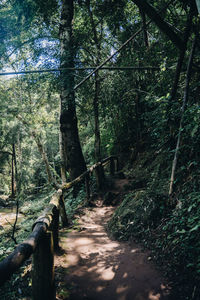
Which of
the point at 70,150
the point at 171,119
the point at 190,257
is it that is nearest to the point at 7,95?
the point at 70,150

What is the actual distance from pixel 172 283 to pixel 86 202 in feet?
16.7

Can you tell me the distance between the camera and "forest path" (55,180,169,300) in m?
2.46

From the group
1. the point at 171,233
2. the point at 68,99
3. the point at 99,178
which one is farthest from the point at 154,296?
the point at 68,99

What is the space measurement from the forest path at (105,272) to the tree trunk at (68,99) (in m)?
4.57

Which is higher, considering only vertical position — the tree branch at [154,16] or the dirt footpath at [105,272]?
the tree branch at [154,16]

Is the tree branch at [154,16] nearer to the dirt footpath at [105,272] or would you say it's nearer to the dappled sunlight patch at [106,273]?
the dirt footpath at [105,272]

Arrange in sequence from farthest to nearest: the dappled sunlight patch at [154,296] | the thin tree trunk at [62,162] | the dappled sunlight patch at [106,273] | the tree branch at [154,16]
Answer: the thin tree trunk at [62,162], the tree branch at [154,16], the dappled sunlight patch at [106,273], the dappled sunlight patch at [154,296]

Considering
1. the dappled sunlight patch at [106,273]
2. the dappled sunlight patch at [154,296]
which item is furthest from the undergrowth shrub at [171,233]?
the dappled sunlight patch at [106,273]

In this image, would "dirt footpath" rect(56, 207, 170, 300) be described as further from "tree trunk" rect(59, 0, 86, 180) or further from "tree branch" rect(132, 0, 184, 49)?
"tree trunk" rect(59, 0, 86, 180)

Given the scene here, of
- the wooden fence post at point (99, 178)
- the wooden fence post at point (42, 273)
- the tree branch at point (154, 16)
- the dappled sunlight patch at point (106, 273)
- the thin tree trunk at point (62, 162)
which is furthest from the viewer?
the wooden fence post at point (99, 178)

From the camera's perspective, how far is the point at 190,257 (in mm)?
2518

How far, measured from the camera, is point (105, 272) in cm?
296

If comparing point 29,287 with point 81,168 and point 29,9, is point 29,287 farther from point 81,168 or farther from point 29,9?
point 29,9

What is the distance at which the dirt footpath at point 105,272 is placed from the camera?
2.45 meters
